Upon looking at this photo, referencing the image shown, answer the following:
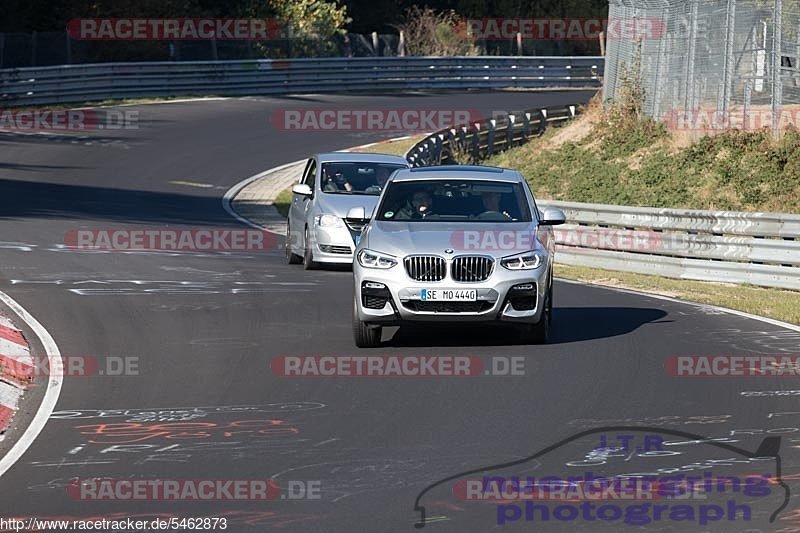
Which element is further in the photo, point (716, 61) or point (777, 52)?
point (716, 61)

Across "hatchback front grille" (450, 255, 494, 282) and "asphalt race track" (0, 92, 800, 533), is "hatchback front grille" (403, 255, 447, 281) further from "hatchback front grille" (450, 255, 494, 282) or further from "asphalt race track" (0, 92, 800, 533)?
"asphalt race track" (0, 92, 800, 533)

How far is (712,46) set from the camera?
30.1 meters

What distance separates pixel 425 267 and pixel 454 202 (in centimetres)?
146

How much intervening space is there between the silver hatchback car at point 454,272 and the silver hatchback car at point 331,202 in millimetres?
6415

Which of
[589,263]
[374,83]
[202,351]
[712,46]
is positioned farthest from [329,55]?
[202,351]

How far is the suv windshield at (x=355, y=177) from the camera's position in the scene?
21938 mm

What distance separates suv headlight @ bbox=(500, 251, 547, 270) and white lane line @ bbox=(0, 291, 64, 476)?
4.25m

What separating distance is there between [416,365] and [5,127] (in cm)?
2979

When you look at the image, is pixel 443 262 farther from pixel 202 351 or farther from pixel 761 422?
pixel 761 422

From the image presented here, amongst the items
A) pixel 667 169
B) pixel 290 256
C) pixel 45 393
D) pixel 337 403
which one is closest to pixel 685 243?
pixel 290 256

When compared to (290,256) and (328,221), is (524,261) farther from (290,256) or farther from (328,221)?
(290,256)

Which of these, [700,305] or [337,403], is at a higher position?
[337,403]

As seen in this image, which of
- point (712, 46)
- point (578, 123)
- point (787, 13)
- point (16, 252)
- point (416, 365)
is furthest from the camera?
point (578, 123)

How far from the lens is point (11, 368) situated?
12336 millimetres
